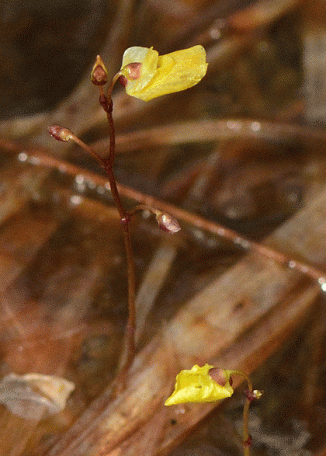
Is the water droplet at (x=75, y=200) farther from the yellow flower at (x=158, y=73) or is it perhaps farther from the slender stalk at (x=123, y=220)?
the yellow flower at (x=158, y=73)

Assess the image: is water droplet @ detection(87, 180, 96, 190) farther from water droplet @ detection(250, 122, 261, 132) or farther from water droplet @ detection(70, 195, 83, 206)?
water droplet @ detection(250, 122, 261, 132)

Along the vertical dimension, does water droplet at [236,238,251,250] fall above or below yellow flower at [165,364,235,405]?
below

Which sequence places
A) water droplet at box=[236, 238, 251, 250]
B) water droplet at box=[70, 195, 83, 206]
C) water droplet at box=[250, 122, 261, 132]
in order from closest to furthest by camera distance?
water droplet at box=[236, 238, 251, 250] → water droplet at box=[70, 195, 83, 206] → water droplet at box=[250, 122, 261, 132]

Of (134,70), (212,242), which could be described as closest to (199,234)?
(212,242)

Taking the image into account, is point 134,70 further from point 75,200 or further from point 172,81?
point 75,200

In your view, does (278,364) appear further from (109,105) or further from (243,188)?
(109,105)

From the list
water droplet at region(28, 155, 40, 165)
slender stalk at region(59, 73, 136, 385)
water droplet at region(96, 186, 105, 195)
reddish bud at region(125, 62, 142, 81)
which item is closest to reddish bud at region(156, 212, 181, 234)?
slender stalk at region(59, 73, 136, 385)

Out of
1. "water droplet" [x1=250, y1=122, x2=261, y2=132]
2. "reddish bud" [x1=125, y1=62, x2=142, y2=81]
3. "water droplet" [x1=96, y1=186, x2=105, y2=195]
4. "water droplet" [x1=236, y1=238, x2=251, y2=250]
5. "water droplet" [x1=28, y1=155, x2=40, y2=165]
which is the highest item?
"reddish bud" [x1=125, y1=62, x2=142, y2=81]
